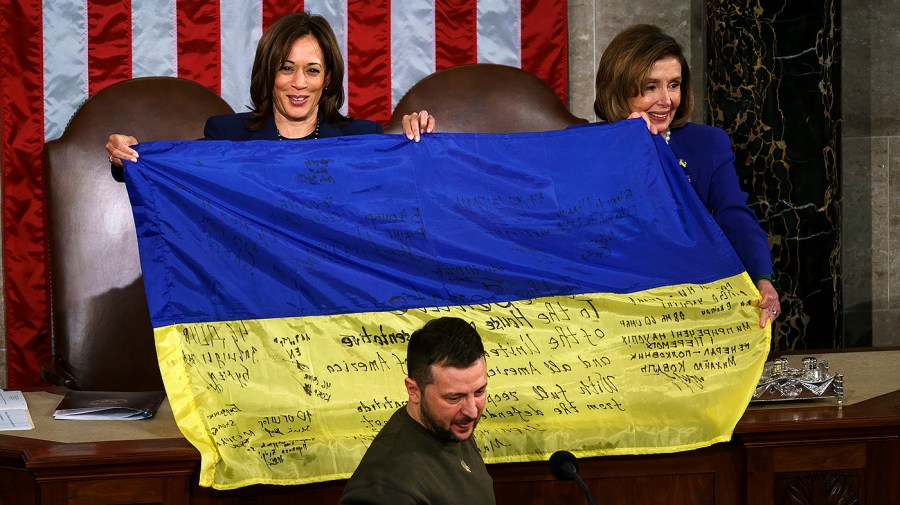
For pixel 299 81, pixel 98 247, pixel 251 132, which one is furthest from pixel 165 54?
pixel 299 81

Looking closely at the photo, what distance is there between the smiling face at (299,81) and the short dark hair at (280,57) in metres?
0.02

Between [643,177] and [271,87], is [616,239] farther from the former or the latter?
[271,87]

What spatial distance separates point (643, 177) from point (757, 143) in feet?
7.24

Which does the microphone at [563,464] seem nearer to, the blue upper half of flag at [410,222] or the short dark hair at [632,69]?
the blue upper half of flag at [410,222]

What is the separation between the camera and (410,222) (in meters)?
3.53

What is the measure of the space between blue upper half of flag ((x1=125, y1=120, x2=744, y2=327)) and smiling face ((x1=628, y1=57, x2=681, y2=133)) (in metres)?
0.08

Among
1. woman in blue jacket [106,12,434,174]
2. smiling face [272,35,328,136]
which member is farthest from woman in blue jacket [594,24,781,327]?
smiling face [272,35,328,136]

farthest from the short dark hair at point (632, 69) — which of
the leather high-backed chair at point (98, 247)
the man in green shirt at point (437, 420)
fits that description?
the leather high-backed chair at point (98, 247)

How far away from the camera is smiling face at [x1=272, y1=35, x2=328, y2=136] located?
3.74 m

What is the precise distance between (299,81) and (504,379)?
1.20 m

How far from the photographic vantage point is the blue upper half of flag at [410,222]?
133 inches

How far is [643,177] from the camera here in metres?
3.71

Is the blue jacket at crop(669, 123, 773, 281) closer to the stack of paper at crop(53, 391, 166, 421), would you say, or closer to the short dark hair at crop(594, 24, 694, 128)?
the short dark hair at crop(594, 24, 694, 128)

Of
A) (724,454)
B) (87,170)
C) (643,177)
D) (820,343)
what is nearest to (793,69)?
(820,343)
